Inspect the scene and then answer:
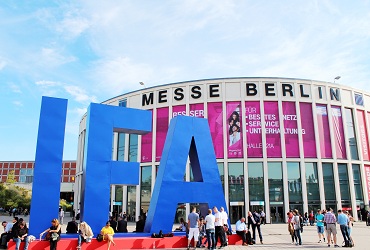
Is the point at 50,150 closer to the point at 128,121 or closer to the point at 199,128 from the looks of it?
the point at 128,121

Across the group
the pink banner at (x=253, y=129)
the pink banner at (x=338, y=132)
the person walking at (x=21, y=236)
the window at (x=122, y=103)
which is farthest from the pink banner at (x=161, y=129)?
the person walking at (x=21, y=236)

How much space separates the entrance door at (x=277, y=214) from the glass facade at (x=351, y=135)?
34.8ft

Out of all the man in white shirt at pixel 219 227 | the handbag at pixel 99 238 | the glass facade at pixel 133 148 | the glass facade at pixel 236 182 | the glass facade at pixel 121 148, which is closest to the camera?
the handbag at pixel 99 238

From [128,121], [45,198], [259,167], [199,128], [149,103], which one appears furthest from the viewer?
[149,103]

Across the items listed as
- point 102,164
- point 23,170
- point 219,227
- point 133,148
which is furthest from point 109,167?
point 23,170

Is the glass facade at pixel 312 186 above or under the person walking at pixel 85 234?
above

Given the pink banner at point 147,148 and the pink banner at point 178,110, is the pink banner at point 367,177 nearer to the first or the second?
the pink banner at point 178,110

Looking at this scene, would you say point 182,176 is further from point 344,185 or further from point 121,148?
point 344,185

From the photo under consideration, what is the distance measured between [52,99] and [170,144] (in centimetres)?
503

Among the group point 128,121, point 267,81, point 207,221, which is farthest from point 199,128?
point 267,81

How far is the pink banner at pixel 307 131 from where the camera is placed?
34.5 meters

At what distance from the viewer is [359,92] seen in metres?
38.5

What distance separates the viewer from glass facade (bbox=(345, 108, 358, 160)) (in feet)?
118

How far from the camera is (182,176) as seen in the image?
13398 millimetres
